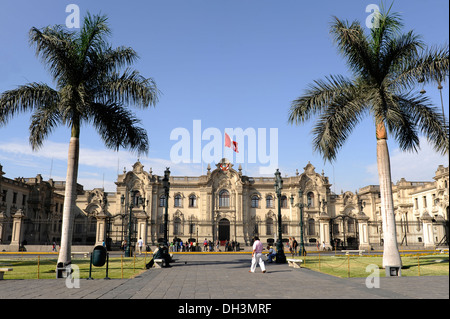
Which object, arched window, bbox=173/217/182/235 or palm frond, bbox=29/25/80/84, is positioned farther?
arched window, bbox=173/217/182/235

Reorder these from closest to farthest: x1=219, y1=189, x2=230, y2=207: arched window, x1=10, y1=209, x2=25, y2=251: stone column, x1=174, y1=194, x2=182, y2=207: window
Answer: x1=10, y1=209, x2=25, y2=251: stone column → x1=219, y1=189, x2=230, y2=207: arched window → x1=174, y1=194, x2=182, y2=207: window

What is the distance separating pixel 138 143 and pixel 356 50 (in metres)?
10.6

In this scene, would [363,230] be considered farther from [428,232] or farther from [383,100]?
[383,100]

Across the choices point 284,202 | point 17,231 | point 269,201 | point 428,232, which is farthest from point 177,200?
point 428,232

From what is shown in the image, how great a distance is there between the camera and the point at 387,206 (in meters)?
14.9

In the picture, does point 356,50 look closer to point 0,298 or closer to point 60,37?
point 60,37

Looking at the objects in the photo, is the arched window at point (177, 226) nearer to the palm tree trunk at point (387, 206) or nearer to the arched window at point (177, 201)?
the arched window at point (177, 201)

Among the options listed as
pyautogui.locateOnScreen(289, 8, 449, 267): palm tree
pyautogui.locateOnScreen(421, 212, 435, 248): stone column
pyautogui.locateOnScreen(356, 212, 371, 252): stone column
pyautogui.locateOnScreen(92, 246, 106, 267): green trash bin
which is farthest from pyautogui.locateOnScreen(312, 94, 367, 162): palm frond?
pyautogui.locateOnScreen(421, 212, 435, 248): stone column

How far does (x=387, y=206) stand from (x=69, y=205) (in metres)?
12.7

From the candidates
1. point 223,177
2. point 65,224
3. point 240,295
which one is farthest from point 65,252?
point 223,177

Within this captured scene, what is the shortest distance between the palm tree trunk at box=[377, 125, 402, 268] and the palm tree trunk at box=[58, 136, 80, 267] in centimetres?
1228

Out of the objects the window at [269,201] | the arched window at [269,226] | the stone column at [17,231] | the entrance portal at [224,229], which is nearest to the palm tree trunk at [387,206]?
the stone column at [17,231]

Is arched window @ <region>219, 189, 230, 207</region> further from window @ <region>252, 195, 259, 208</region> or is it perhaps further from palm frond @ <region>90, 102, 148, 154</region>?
palm frond @ <region>90, 102, 148, 154</region>

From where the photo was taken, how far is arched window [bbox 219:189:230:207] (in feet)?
173
